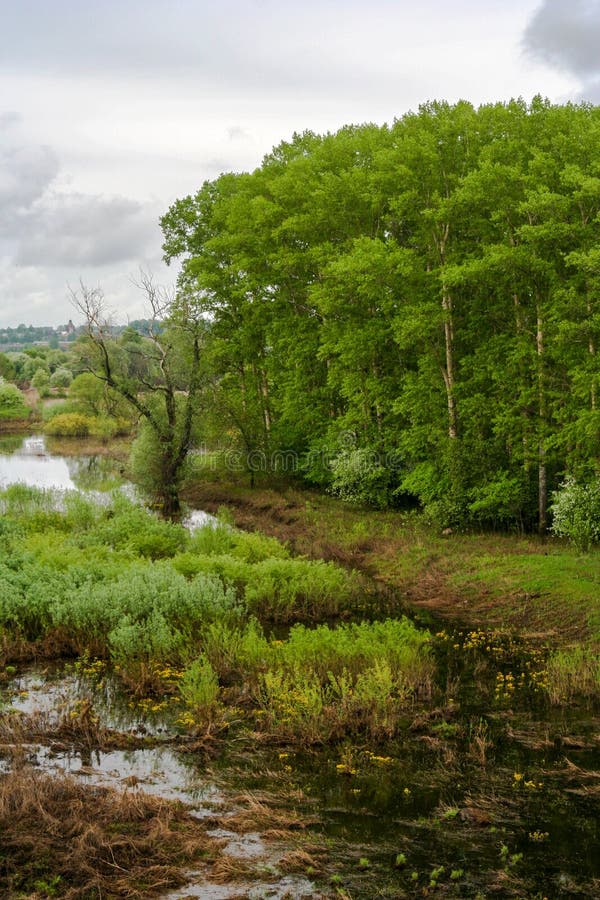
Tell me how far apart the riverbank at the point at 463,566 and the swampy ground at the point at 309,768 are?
105 mm

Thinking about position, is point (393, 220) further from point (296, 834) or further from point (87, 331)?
point (296, 834)

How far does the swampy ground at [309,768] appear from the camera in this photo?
7.66 meters

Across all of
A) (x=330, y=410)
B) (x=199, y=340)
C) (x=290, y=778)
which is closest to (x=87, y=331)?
(x=199, y=340)

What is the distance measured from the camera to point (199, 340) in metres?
39.2

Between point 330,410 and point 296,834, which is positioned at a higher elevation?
point 330,410

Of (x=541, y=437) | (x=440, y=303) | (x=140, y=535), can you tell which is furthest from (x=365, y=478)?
(x=140, y=535)

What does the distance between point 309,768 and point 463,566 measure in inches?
451

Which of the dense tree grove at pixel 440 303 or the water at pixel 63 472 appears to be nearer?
the dense tree grove at pixel 440 303

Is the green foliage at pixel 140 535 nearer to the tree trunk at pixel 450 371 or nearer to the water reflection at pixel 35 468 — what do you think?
the tree trunk at pixel 450 371

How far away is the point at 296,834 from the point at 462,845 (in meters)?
1.74

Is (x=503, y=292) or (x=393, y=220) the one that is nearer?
(x=503, y=292)

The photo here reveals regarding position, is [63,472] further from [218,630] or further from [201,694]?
[201,694]

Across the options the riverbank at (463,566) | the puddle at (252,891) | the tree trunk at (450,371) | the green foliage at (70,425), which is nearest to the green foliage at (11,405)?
the green foliage at (70,425)

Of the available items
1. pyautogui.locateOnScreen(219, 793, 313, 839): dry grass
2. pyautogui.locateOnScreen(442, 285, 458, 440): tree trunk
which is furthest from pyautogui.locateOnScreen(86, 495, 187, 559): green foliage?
pyautogui.locateOnScreen(219, 793, 313, 839): dry grass
